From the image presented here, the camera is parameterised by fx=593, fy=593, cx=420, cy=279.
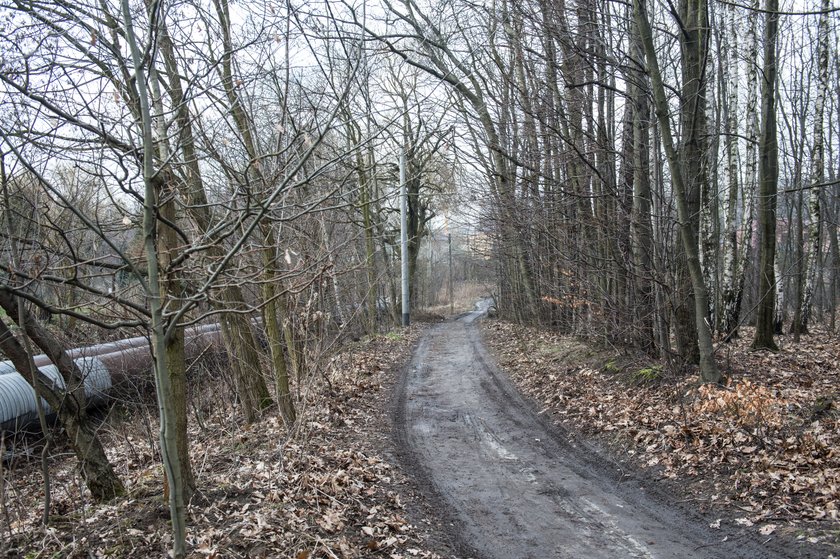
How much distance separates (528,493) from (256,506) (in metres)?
2.92

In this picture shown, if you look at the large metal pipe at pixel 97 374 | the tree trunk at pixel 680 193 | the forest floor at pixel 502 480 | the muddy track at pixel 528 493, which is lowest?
the muddy track at pixel 528 493

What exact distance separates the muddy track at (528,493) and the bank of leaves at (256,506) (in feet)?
1.78

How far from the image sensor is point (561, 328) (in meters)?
18.0

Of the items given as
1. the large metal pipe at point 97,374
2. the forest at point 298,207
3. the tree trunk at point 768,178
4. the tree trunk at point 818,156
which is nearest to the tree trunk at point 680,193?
the forest at point 298,207

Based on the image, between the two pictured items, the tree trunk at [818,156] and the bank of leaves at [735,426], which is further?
the tree trunk at [818,156]

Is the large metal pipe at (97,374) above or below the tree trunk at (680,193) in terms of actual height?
below

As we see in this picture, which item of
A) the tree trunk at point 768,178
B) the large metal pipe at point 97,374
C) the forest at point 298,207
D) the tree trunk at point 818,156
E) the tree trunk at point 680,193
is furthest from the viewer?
the tree trunk at point 818,156

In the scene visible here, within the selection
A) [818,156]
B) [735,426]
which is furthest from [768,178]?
[735,426]

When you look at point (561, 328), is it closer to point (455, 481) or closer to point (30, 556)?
point (455, 481)

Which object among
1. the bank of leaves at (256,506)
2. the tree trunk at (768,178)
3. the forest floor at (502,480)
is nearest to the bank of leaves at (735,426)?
the forest floor at (502,480)

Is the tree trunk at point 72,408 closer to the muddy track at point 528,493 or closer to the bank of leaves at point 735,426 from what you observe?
the muddy track at point 528,493

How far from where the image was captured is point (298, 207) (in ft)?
18.0

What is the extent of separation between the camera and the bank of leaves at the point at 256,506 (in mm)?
4652

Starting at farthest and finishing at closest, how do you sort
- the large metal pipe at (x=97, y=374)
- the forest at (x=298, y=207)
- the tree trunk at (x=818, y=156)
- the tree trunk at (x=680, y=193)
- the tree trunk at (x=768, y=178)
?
the tree trunk at (x=818, y=156), the tree trunk at (x=768, y=178), the large metal pipe at (x=97, y=374), the tree trunk at (x=680, y=193), the forest at (x=298, y=207)
